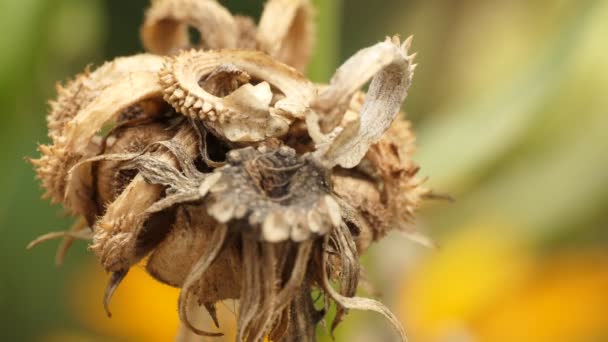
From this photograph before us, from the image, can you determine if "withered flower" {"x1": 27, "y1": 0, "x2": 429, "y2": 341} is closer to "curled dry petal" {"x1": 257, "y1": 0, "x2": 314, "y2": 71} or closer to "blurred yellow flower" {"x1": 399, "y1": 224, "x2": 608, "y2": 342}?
"curled dry petal" {"x1": 257, "y1": 0, "x2": 314, "y2": 71}

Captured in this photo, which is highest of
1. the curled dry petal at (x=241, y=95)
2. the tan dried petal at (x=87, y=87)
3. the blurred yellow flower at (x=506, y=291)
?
the curled dry petal at (x=241, y=95)

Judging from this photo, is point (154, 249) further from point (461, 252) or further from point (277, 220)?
point (461, 252)

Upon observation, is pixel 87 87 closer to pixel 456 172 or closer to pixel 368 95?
pixel 368 95

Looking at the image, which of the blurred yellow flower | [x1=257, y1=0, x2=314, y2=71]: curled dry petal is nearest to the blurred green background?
the blurred yellow flower

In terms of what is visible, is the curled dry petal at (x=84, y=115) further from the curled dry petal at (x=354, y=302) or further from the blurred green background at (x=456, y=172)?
the blurred green background at (x=456, y=172)

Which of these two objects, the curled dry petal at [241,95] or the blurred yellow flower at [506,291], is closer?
the curled dry petal at [241,95]

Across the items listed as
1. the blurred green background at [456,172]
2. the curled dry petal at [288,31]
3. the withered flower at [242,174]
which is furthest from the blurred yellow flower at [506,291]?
the withered flower at [242,174]
